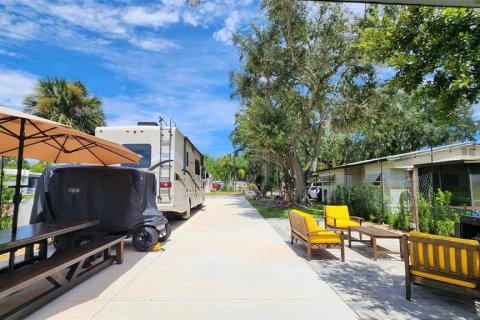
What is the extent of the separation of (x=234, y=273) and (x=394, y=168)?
12548mm

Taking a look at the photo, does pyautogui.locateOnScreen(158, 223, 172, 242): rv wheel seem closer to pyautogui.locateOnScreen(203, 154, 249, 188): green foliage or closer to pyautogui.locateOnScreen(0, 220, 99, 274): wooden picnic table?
pyautogui.locateOnScreen(0, 220, 99, 274): wooden picnic table

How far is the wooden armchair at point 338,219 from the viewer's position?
8.77m

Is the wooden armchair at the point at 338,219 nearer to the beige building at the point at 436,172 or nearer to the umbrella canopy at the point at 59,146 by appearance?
the beige building at the point at 436,172

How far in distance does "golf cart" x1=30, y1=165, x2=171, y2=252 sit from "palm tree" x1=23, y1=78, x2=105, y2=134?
9778mm

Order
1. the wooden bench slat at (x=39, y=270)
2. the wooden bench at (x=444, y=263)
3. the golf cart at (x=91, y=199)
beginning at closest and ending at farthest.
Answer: the wooden bench slat at (x=39, y=270) → the wooden bench at (x=444, y=263) → the golf cart at (x=91, y=199)

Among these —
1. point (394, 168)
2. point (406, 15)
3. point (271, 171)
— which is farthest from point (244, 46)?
point (271, 171)

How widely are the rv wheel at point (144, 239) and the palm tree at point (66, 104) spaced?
10.6 meters

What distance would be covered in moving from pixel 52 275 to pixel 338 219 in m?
7.09

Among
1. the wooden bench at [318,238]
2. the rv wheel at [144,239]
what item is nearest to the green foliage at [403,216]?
the wooden bench at [318,238]

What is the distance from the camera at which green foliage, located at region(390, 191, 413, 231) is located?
10.8m

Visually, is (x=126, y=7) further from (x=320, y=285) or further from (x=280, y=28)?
(x=280, y=28)

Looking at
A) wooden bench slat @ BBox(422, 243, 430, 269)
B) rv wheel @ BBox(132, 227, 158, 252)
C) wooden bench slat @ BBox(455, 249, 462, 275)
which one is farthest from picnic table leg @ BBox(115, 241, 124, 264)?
wooden bench slat @ BBox(455, 249, 462, 275)

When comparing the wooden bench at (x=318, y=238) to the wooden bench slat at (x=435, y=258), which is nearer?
the wooden bench slat at (x=435, y=258)

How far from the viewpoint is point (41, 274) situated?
3922 mm
